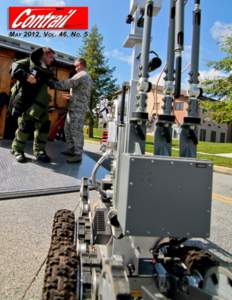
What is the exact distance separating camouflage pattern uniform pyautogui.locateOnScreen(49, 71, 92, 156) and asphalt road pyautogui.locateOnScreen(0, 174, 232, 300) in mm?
1516

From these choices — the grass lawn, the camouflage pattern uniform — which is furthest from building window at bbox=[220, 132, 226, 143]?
the camouflage pattern uniform

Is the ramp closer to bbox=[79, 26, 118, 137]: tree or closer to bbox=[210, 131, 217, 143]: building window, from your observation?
bbox=[79, 26, 118, 137]: tree

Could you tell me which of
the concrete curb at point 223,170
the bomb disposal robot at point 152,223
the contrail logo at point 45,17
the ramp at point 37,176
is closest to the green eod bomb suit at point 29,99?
the ramp at point 37,176

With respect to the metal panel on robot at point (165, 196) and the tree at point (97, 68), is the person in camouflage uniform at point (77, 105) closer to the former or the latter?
the metal panel on robot at point (165, 196)

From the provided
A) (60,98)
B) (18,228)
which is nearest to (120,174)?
(18,228)

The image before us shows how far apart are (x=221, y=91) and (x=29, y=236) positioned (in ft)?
45.4

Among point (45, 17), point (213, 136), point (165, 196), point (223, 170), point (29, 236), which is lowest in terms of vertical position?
point (29, 236)

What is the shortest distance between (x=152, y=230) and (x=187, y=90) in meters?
0.91

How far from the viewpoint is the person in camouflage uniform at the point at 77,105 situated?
6320 mm

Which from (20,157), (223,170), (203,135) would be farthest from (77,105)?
(203,135)

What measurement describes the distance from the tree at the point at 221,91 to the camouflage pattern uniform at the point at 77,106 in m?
9.47

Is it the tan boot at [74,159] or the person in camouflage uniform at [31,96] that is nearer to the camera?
the person in camouflage uniform at [31,96]

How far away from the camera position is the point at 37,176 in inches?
211

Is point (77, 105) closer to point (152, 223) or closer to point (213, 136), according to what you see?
point (152, 223)
